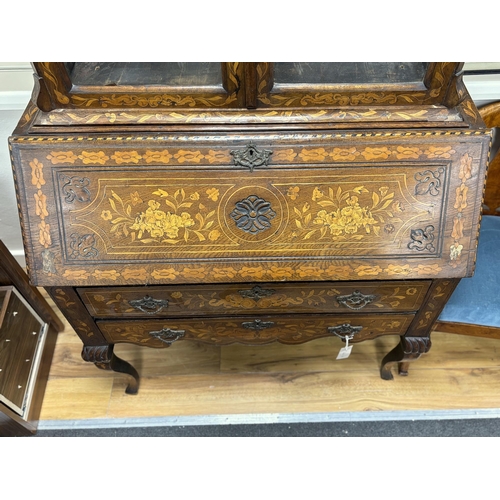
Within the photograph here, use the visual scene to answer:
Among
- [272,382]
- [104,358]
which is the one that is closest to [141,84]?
[104,358]

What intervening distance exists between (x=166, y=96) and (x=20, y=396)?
3.57ft

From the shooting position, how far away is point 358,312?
3.98ft

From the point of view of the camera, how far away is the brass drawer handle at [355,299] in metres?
1.13

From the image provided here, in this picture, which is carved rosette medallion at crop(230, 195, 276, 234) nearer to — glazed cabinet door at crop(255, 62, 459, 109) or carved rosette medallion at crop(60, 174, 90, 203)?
glazed cabinet door at crop(255, 62, 459, 109)

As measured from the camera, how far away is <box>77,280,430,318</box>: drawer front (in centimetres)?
111

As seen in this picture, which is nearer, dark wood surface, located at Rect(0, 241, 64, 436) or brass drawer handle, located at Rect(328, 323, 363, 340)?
brass drawer handle, located at Rect(328, 323, 363, 340)

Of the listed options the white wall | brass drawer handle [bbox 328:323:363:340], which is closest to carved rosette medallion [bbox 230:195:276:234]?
brass drawer handle [bbox 328:323:363:340]

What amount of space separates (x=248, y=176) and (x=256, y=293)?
0.93 ft

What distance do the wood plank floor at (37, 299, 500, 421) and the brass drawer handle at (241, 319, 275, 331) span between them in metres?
0.47

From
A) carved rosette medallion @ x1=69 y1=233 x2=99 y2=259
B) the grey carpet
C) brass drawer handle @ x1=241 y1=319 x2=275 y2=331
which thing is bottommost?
the grey carpet

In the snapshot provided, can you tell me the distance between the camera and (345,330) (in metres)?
1.26

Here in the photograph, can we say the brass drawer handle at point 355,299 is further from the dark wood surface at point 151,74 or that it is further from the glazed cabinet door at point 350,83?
the dark wood surface at point 151,74

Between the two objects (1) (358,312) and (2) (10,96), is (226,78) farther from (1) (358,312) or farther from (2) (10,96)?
(2) (10,96)

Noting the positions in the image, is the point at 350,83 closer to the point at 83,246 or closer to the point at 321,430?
the point at 83,246
